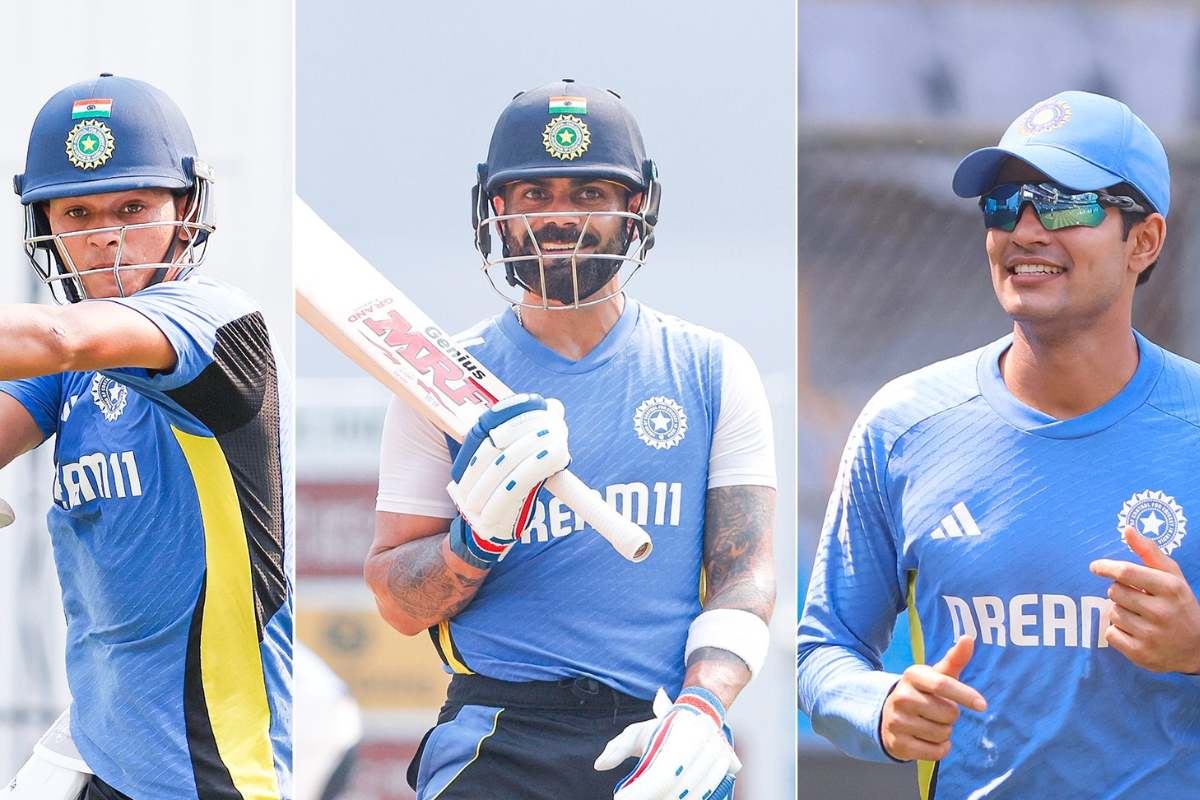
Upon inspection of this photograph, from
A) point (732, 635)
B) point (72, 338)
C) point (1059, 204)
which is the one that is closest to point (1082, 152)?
point (1059, 204)

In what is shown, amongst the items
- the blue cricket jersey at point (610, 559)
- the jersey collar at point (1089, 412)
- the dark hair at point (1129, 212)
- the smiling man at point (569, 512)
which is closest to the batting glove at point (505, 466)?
the smiling man at point (569, 512)

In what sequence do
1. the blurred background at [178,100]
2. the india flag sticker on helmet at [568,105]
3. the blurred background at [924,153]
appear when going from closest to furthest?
1. the india flag sticker on helmet at [568,105]
2. the blurred background at [178,100]
3. the blurred background at [924,153]

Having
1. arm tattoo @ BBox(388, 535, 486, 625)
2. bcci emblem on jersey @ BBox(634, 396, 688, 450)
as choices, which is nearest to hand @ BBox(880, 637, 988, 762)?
bcci emblem on jersey @ BBox(634, 396, 688, 450)

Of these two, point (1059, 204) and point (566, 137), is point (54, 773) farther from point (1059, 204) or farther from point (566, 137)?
point (1059, 204)

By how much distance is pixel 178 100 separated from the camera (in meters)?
2.51

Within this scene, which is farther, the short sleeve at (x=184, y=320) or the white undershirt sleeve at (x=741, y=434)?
the white undershirt sleeve at (x=741, y=434)

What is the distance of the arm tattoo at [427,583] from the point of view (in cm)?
203

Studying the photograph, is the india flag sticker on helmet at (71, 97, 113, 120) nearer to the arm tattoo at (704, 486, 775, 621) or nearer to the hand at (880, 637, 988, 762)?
the arm tattoo at (704, 486, 775, 621)

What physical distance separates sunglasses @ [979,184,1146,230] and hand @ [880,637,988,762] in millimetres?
679

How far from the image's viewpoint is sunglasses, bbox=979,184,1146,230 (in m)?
1.95

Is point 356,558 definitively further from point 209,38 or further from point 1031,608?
point 1031,608

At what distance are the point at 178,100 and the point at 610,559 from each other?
1.29 metres

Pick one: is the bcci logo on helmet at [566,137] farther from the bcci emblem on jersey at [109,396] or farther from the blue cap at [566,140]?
the bcci emblem on jersey at [109,396]

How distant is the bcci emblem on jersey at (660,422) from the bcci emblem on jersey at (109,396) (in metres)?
0.86
